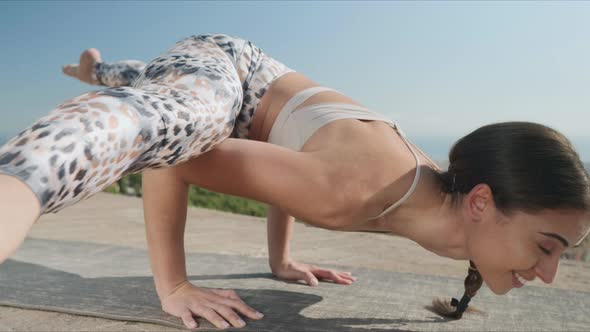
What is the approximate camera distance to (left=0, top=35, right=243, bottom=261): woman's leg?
98cm

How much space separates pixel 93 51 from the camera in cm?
336

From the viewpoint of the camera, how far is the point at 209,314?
1735 mm

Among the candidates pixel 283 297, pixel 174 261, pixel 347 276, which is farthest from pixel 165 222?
pixel 347 276

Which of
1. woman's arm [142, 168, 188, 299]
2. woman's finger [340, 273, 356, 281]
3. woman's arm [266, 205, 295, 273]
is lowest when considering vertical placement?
woman's finger [340, 273, 356, 281]

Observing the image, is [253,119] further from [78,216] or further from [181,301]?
[78,216]

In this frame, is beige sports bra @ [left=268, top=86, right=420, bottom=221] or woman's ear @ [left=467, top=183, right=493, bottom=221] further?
beige sports bra @ [left=268, top=86, right=420, bottom=221]

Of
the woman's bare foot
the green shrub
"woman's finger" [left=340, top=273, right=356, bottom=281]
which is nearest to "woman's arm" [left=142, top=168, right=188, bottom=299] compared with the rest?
"woman's finger" [left=340, top=273, right=356, bottom=281]

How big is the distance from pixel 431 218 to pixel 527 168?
341 millimetres

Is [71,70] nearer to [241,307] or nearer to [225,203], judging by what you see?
[241,307]

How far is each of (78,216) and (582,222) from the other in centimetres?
363

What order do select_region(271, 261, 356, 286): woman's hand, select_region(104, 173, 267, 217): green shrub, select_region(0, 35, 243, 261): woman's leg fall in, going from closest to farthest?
select_region(0, 35, 243, 261): woman's leg → select_region(271, 261, 356, 286): woman's hand → select_region(104, 173, 267, 217): green shrub

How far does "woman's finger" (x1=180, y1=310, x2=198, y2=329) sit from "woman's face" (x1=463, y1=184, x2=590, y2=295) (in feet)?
2.90

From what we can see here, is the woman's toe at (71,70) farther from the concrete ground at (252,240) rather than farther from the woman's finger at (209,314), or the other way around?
the woman's finger at (209,314)

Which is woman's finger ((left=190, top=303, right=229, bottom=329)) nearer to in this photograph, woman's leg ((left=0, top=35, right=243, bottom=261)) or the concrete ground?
woman's leg ((left=0, top=35, right=243, bottom=261))
